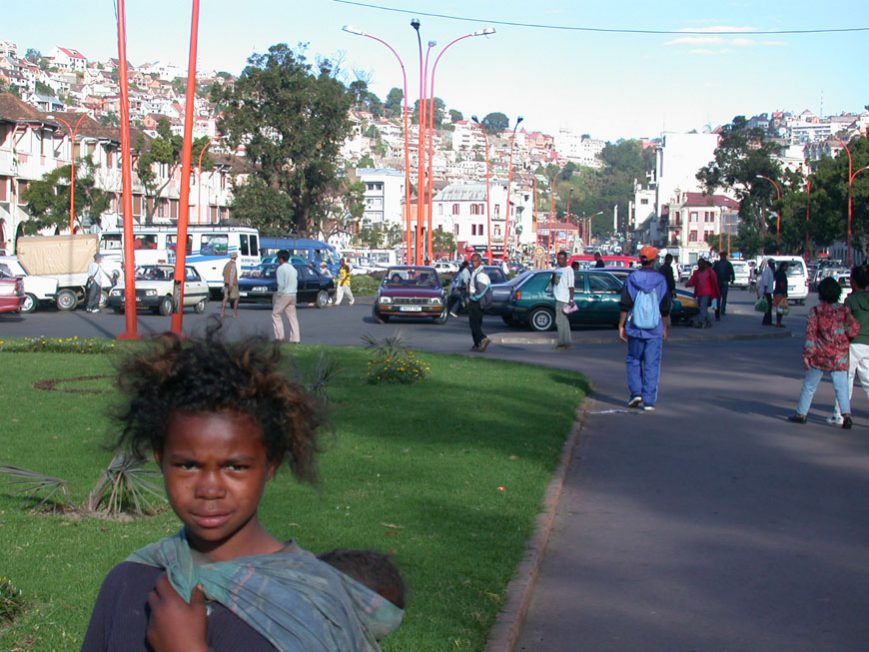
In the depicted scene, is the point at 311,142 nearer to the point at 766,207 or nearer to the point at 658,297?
the point at 766,207

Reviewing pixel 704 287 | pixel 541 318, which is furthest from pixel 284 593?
pixel 704 287

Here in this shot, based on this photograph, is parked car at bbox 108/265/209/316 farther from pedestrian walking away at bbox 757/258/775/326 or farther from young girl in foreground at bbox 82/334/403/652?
young girl in foreground at bbox 82/334/403/652

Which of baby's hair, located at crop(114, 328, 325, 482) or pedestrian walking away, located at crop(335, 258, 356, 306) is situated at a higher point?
baby's hair, located at crop(114, 328, 325, 482)

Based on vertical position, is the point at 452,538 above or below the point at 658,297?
below

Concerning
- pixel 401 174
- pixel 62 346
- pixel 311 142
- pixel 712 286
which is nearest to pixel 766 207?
pixel 311 142

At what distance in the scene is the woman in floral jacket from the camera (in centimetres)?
1263

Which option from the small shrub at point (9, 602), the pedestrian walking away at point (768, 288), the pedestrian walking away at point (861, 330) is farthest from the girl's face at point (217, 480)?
the pedestrian walking away at point (768, 288)

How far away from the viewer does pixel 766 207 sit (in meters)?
97.7

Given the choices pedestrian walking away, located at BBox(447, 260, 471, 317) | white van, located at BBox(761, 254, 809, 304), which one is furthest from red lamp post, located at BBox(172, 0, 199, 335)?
white van, located at BBox(761, 254, 809, 304)

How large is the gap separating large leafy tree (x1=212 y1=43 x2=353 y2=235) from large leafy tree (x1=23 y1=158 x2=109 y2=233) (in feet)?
29.0

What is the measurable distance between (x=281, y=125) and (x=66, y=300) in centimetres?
3289

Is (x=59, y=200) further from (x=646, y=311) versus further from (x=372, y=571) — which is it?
(x=372, y=571)

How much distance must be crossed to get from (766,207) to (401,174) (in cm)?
5894

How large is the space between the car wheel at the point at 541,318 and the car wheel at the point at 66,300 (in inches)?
641
